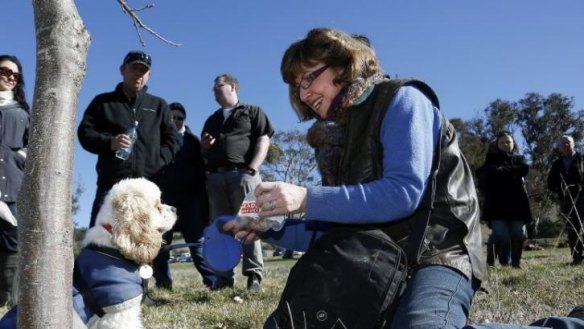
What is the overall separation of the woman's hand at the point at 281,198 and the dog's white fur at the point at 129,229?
178 centimetres

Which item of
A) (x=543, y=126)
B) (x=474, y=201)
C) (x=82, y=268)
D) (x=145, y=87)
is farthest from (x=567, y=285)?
(x=543, y=126)

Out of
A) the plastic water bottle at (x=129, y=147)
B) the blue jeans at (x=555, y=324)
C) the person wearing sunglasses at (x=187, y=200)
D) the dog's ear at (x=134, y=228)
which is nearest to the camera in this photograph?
the blue jeans at (x=555, y=324)

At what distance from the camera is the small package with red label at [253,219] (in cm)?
243

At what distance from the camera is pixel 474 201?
2271 millimetres

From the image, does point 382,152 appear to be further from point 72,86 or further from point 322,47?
point 72,86

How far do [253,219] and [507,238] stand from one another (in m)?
6.93

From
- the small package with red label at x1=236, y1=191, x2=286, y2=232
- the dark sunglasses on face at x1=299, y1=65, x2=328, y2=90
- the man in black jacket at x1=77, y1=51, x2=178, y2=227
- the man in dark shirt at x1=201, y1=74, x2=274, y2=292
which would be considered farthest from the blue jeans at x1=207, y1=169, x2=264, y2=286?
the dark sunglasses on face at x1=299, y1=65, x2=328, y2=90

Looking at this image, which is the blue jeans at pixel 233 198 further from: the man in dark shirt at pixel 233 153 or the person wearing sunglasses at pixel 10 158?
the person wearing sunglasses at pixel 10 158

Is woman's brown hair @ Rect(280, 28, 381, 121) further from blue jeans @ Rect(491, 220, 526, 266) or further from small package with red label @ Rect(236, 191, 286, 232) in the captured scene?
blue jeans @ Rect(491, 220, 526, 266)

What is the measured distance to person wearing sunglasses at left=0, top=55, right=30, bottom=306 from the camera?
16.5ft

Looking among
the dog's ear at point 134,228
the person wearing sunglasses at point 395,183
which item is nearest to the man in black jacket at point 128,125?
the dog's ear at point 134,228

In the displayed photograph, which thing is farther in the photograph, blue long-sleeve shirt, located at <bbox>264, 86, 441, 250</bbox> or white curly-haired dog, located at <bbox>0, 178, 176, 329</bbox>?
white curly-haired dog, located at <bbox>0, 178, 176, 329</bbox>

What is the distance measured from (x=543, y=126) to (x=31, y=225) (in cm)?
3937

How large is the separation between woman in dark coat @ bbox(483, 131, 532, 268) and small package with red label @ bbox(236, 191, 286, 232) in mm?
6555
